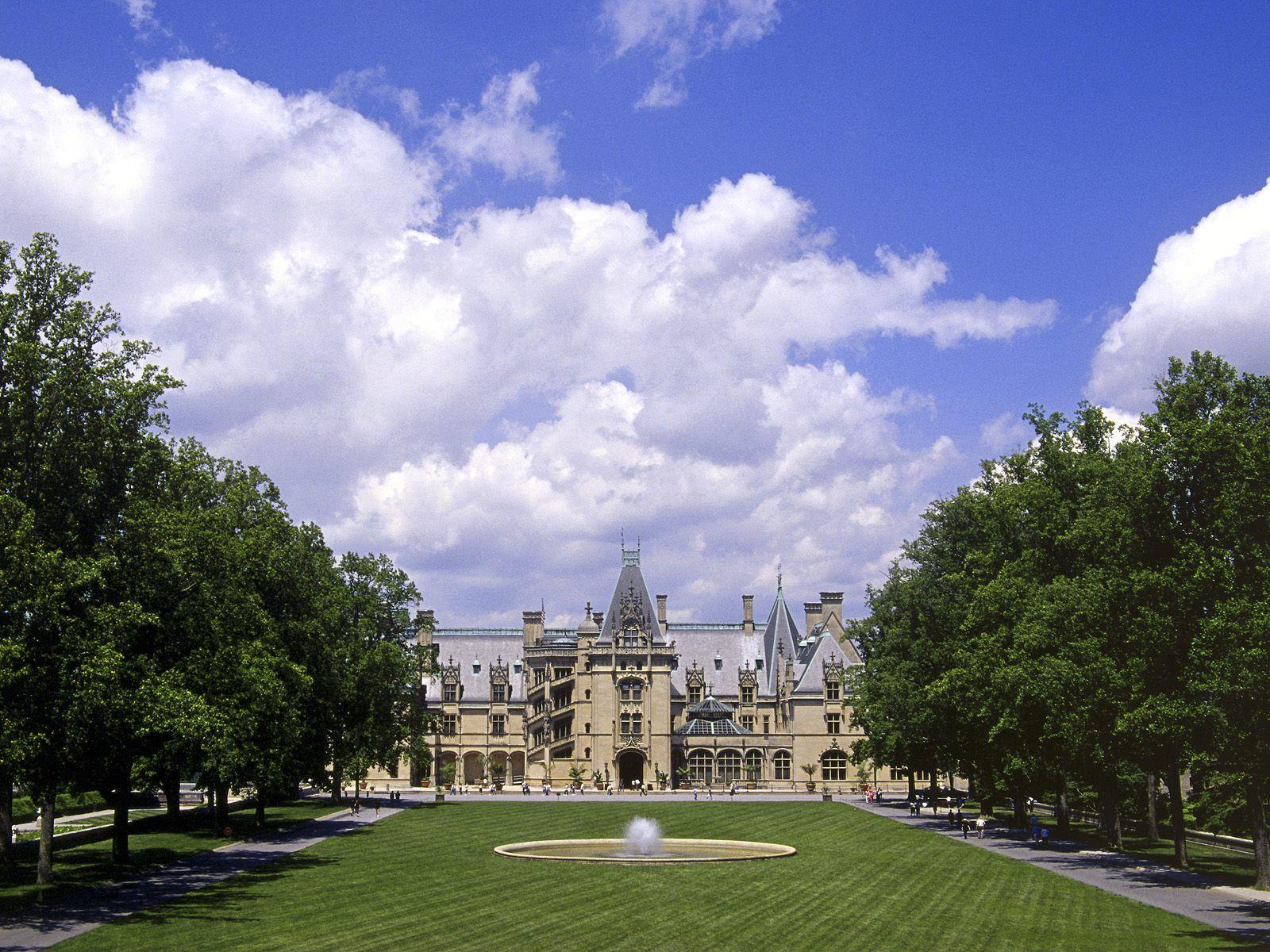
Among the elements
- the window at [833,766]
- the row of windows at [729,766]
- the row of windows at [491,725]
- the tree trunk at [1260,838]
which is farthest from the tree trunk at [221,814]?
the window at [833,766]

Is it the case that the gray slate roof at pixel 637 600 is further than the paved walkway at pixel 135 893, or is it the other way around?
the gray slate roof at pixel 637 600

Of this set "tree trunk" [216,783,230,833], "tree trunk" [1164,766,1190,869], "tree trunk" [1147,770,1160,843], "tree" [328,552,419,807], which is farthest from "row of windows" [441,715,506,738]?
"tree trunk" [1164,766,1190,869]

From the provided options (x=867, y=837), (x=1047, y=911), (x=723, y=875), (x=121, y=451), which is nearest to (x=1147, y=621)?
(x=1047, y=911)

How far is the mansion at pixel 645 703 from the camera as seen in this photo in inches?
4181

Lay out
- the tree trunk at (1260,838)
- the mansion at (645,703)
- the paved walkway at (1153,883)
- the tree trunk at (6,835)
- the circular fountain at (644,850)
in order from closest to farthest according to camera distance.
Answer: the paved walkway at (1153,883)
the tree trunk at (1260,838)
the tree trunk at (6,835)
the circular fountain at (644,850)
the mansion at (645,703)

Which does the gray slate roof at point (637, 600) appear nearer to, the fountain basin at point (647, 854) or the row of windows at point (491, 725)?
the row of windows at point (491, 725)

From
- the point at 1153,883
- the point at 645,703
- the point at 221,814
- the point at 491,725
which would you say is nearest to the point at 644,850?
the point at 1153,883

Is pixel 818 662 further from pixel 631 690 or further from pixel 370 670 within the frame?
pixel 370 670

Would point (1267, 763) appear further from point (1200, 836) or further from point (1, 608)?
point (1, 608)

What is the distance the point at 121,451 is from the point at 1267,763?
35337 millimetres

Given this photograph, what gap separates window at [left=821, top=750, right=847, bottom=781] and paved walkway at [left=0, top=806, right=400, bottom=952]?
57741 mm

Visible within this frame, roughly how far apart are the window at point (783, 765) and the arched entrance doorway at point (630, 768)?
11.5 m

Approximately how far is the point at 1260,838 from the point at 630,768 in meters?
73.0

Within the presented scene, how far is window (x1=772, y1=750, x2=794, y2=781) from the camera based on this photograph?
107938 millimetres
